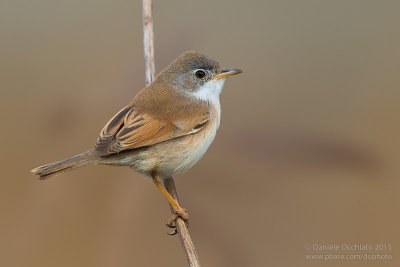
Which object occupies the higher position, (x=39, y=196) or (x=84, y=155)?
(x=84, y=155)

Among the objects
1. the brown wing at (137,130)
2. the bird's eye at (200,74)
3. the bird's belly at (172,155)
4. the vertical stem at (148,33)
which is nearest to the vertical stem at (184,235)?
the bird's belly at (172,155)

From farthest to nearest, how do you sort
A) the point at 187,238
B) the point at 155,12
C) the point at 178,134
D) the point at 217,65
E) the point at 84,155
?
the point at 155,12, the point at 217,65, the point at 178,134, the point at 84,155, the point at 187,238

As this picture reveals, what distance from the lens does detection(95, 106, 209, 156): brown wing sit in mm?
2996

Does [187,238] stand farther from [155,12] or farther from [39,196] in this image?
[155,12]

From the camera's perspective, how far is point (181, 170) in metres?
3.20

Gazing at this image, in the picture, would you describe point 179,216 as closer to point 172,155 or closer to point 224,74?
point 172,155

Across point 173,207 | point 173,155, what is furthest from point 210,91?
point 173,207

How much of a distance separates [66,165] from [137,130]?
0.49 meters

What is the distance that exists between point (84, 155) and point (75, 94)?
2.79 feet

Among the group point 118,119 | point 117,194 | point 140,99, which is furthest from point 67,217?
point 140,99

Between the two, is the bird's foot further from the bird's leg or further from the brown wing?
the brown wing

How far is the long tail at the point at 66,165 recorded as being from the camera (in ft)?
9.30

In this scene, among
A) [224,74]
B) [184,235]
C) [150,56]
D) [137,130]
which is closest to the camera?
[184,235]

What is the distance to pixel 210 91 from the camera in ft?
11.7
